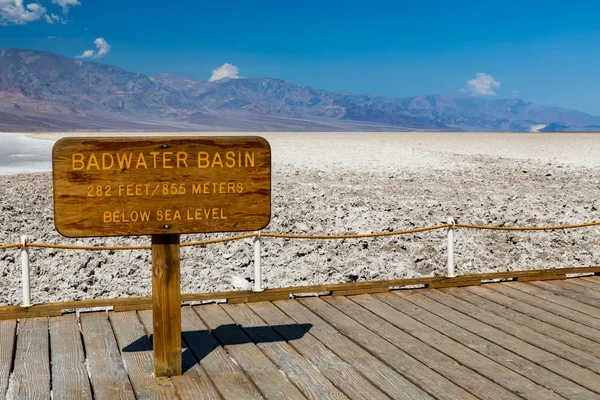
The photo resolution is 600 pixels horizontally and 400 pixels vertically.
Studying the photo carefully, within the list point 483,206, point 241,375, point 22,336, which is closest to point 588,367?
point 241,375

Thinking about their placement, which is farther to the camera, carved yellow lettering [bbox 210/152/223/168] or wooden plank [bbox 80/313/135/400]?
carved yellow lettering [bbox 210/152/223/168]

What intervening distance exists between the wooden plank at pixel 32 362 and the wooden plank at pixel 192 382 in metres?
0.83

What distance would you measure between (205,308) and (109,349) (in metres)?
1.38

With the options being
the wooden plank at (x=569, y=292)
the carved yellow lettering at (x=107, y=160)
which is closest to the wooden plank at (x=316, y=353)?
the carved yellow lettering at (x=107, y=160)

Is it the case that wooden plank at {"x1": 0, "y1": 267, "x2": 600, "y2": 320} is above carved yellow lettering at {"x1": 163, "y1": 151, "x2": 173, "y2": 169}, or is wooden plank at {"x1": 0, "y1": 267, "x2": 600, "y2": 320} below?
below

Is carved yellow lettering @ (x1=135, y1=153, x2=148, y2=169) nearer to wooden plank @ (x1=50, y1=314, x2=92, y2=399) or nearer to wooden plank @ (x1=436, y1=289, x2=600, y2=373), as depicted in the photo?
wooden plank @ (x1=50, y1=314, x2=92, y2=399)

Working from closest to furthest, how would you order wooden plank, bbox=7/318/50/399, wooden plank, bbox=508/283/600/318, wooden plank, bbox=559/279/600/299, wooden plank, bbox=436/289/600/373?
1. wooden plank, bbox=7/318/50/399
2. wooden plank, bbox=436/289/600/373
3. wooden plank, bbox=508/283/600/318
4. wooden plank, bbox=559/279/600/299

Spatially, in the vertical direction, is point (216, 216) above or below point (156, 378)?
above

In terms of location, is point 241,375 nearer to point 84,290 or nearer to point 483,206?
point 84,290

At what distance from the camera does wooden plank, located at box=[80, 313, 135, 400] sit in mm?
4532

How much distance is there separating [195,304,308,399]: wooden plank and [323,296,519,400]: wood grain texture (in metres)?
0.88

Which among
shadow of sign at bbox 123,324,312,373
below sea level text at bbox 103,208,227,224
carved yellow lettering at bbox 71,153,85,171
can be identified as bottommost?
shadow of sign at bbox 123,324,312,373

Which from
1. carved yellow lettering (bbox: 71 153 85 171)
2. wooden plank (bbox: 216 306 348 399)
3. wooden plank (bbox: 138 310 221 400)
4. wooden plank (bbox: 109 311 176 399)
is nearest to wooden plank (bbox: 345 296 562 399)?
wooden plank (bbox: 216 306 348 399)

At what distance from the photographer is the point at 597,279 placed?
7848mm
